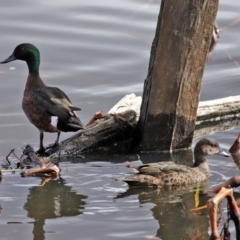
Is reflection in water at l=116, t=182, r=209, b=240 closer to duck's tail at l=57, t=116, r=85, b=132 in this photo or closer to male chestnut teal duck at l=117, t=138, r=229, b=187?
male chestnut teal duck at l=117, t=138, r=229, b=187

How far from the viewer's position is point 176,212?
7051mm

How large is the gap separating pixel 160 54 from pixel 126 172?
124 centimetres

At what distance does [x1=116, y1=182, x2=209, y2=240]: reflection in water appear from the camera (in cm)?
659

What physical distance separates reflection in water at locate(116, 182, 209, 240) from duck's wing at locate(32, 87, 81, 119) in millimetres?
1375

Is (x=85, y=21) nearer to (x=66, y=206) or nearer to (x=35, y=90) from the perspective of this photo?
(x=35, y=90)

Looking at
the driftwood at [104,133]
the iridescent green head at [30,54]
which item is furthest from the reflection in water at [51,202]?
the iridescent green head at [30,54]

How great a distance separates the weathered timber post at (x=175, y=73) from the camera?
7.96 metres

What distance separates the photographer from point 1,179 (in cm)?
771

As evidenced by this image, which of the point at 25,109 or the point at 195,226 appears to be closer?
the point at 195,226

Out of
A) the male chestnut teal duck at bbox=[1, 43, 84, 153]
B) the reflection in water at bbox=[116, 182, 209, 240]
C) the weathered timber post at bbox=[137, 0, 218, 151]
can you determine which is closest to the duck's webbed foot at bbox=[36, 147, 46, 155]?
the male chestnut teal duck at bbox=[1, 43, 84, 153]

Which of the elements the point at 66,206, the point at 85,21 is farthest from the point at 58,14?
the point at 66,206

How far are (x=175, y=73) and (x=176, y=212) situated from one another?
5.65 feet

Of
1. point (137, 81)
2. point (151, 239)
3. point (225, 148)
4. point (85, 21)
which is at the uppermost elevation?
point (85, 21)

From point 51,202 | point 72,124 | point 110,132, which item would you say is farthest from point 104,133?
point 51,202
